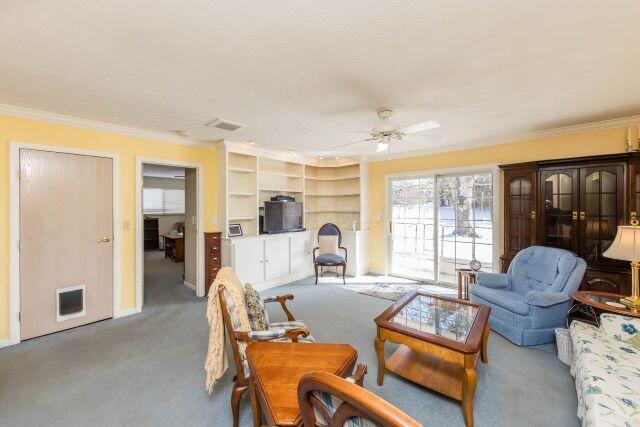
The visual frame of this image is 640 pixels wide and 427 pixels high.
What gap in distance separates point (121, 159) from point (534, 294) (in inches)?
199

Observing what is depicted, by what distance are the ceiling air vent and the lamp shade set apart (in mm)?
3995

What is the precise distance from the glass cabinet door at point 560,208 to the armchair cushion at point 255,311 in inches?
145

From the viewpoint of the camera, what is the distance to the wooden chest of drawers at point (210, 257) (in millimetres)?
4324

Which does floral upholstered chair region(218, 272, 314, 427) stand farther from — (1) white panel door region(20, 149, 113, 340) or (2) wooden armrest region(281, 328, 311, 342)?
(1) white panel door region(20, 149, 113, 340)

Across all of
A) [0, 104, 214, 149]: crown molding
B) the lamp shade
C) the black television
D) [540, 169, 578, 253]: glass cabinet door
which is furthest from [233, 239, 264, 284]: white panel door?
the lamp shade

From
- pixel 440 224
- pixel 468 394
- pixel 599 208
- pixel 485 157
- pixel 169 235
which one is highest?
pixel 485 157

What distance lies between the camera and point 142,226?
3.81m

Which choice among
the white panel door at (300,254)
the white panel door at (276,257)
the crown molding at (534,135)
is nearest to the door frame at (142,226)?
the white panel door at (276,257)

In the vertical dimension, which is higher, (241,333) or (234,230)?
(234,230)

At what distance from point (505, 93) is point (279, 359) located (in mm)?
2952

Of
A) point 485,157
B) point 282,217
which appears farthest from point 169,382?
point 485,157

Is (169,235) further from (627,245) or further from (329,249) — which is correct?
(627,245)

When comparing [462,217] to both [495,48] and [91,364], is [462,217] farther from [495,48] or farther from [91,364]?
[91,364]

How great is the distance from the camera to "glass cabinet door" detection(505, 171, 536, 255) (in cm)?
372
